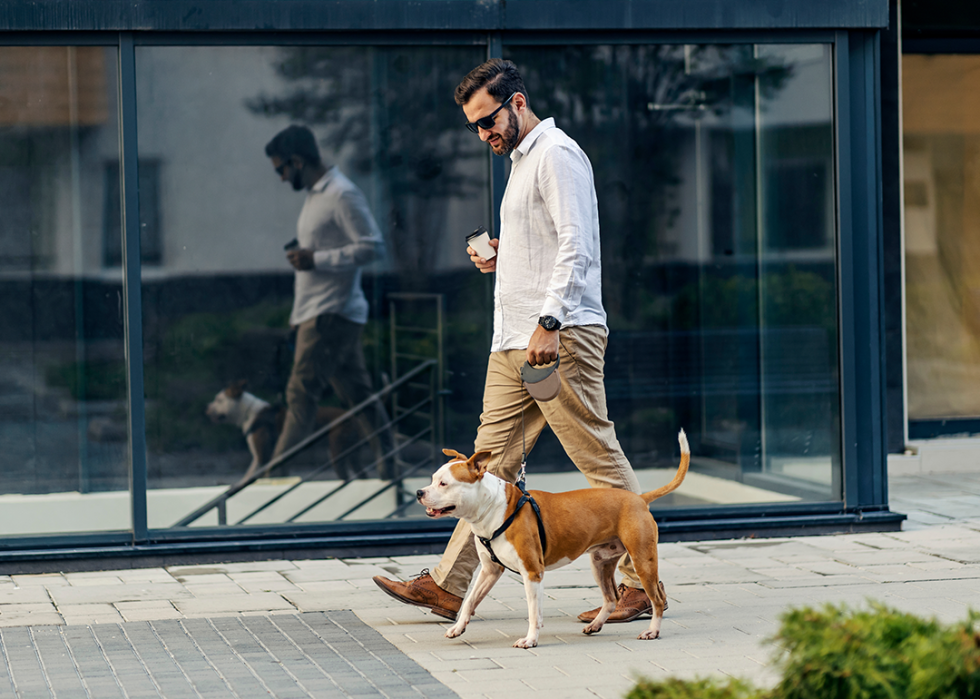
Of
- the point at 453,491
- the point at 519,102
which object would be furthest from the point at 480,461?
the point at 519,102

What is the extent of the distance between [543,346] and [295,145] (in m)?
2.88

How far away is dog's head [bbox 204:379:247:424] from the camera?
23.6 feet

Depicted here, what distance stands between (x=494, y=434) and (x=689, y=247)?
2.68 meters

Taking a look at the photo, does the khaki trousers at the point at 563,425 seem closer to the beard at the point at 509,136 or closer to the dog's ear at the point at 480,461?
the dog's ear at the point at 480,461

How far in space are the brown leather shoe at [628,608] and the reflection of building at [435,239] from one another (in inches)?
64.5

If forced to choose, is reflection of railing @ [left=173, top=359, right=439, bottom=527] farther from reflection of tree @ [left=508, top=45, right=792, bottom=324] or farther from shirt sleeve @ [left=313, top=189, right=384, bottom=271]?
reflection of tree @ [left=508, top=45, right=792, bottom=324]

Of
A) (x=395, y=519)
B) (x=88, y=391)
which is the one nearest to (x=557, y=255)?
(x=395, y=519)

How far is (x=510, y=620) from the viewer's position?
5.29 m

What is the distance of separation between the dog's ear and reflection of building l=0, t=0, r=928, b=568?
2.04m

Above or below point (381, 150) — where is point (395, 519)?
below

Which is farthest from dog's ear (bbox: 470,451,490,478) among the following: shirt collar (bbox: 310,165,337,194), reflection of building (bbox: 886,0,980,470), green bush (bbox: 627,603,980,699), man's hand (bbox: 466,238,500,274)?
reflection of building (bbox: 886,0,980,470)

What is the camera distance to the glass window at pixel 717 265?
7.25m

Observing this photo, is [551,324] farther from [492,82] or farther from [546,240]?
[492,82]

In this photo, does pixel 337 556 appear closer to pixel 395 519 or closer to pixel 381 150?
pixel 395 519
